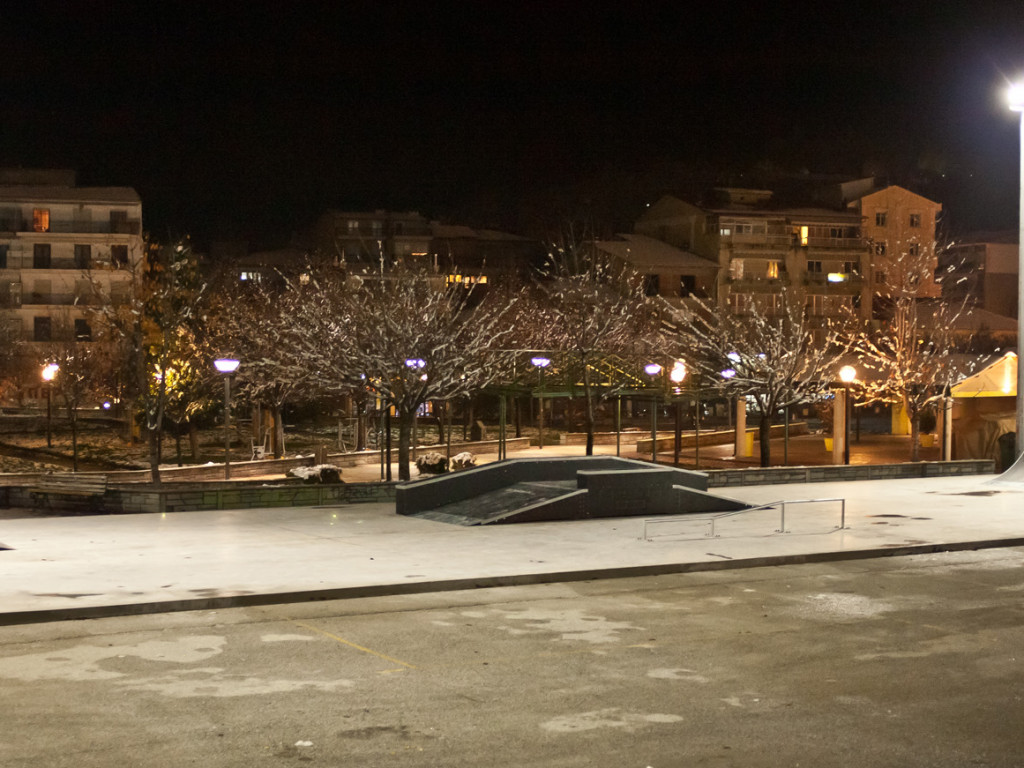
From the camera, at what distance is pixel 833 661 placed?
9.68 m

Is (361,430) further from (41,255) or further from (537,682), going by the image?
(41,255)

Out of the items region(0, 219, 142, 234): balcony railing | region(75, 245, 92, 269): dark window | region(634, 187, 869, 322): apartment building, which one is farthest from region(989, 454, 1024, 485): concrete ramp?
region(0, 219, 142, 234): balcony railing

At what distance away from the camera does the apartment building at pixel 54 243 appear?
7375 cm

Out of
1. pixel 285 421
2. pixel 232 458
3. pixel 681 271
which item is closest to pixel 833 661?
pixel 232 458

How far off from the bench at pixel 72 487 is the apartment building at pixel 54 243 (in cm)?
5463

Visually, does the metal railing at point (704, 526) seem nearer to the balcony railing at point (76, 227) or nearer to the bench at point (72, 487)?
the bench at point (72, 487)

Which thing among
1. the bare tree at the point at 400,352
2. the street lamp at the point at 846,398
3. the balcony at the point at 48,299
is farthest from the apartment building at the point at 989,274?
the balcony at the point at 48,299

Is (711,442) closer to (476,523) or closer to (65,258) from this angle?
(476,523)

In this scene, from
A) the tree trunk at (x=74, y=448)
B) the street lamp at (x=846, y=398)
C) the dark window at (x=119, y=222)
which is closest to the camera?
the street lamp at (x=846, y=398)

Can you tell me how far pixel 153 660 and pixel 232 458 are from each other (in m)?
32.5

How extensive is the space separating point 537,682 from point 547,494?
37.9 feet

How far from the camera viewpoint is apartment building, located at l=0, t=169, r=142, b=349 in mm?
73750

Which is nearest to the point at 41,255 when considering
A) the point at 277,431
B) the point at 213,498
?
the point at 277,431

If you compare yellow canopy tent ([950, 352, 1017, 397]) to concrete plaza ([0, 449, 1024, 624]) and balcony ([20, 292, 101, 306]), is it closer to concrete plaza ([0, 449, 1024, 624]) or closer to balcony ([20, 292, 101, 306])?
concrete plaza ([0, 449, 1024, 624])
